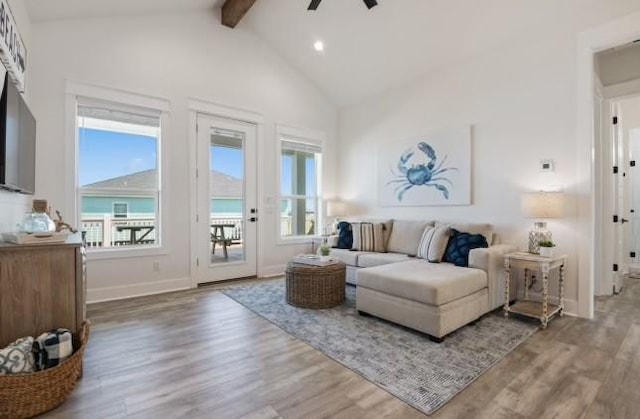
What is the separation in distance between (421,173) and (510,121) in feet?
4.02

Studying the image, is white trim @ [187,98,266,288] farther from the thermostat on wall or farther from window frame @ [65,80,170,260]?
the thermostat on wall

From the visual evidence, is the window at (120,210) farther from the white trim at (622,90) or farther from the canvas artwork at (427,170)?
the white trim at (622,90)

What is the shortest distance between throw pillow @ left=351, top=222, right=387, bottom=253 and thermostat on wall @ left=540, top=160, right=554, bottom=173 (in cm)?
194

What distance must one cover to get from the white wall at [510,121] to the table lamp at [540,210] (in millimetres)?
239

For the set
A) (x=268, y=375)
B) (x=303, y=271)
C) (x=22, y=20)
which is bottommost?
(x=268, y=375)

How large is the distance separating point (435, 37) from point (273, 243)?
356 centimetres

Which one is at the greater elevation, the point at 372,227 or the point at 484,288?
the point at 372,227

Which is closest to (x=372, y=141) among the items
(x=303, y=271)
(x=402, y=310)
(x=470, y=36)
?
(x=470, y=36)

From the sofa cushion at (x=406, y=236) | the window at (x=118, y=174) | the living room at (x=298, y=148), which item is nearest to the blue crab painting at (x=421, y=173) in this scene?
the living room at (x=298, y=148)

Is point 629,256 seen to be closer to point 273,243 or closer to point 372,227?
point 372,227

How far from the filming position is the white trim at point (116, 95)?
3.47 meters

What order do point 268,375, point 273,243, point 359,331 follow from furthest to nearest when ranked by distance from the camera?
point 273,243, point 359,331, point 268,375

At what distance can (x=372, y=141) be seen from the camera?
526 cm

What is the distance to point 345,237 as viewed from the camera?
4648 millimetres
